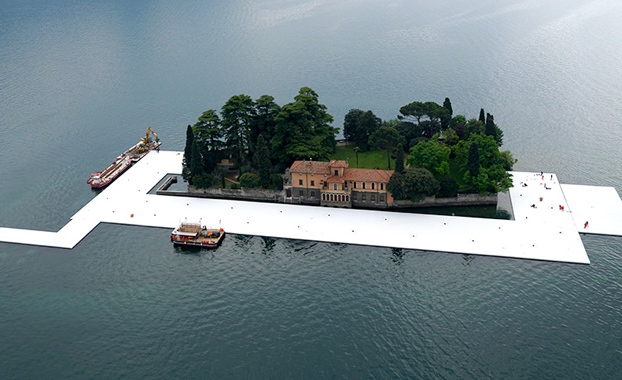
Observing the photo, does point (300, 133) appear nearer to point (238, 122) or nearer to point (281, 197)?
point (238, 122)

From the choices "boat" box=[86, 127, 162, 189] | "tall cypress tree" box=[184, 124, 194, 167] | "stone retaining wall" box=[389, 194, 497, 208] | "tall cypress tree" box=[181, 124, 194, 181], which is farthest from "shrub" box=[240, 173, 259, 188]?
"boat" box=[86, 127, 162, 189]

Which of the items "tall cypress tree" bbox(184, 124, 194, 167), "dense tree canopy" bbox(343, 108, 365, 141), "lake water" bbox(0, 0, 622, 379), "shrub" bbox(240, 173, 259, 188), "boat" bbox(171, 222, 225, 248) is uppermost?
"dense tree canopy" bbox(343, 108, 365, 141)

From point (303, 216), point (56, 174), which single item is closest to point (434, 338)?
point (303, 216)

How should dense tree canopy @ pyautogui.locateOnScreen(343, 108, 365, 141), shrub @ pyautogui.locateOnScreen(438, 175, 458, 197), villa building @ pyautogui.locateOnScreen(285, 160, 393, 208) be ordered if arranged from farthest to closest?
1. dense tree canopy @ pyautogui.locateOnScreen(343, 108, 365, 141)
2. villa building @ pyautogui.locateOnScreen(285, 160, 393, 208)
3. shrub @ pyautogui.locateOnScreen(438, 175, 458, 197)

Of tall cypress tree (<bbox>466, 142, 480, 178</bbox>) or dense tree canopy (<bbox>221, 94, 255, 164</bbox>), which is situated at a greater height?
dense tree canopy (<bbox>221, 94, 255, 164</bbox>)

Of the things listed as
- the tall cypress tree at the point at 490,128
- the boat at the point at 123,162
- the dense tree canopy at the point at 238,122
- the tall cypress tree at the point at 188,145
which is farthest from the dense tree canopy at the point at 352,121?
the boat at the point at 123,162

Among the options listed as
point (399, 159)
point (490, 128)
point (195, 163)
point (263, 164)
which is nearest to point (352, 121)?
point (399, 159)

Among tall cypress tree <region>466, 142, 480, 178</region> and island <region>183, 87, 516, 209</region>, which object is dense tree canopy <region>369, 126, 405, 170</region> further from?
tall cypress tree <region>466, 142, 480, 178</region>
